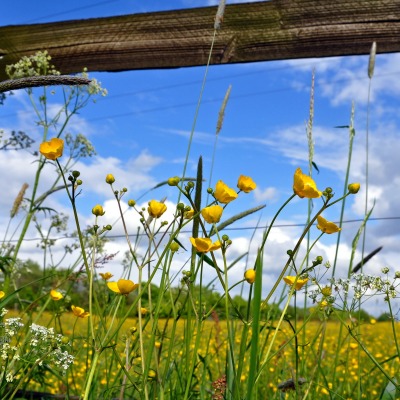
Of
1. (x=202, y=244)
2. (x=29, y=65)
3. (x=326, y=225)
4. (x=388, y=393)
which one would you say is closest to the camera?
(x=202, y=244)

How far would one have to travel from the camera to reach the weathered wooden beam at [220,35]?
2.73 m

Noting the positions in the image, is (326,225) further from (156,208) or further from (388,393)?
(388,393)

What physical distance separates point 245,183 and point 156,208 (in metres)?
0.21

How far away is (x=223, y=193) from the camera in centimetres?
118

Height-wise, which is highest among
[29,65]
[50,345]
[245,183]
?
[29,65]

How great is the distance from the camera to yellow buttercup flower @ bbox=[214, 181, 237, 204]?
3.84ft

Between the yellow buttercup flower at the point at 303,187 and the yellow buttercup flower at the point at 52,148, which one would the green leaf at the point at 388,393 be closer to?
the yellow buttercup flower at the point at 303,187

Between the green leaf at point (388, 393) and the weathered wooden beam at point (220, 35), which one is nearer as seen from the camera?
the green leaf at point (388, 393)

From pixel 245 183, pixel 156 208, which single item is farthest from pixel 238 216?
pixel 156 208

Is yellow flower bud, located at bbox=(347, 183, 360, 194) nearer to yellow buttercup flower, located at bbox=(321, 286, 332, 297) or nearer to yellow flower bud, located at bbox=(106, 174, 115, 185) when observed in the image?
yellow buttercup flower, located at bbox=(321, 286, 332, 297)

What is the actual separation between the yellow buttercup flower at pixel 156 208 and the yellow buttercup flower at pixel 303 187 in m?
0.29

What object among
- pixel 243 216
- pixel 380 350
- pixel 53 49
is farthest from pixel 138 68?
pixel 380 350

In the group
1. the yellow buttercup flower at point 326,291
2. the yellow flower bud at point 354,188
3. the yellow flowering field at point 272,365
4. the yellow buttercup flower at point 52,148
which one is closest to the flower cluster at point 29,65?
the yellow flowering field at point 272,365

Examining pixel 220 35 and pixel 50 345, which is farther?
pixel 220 35
